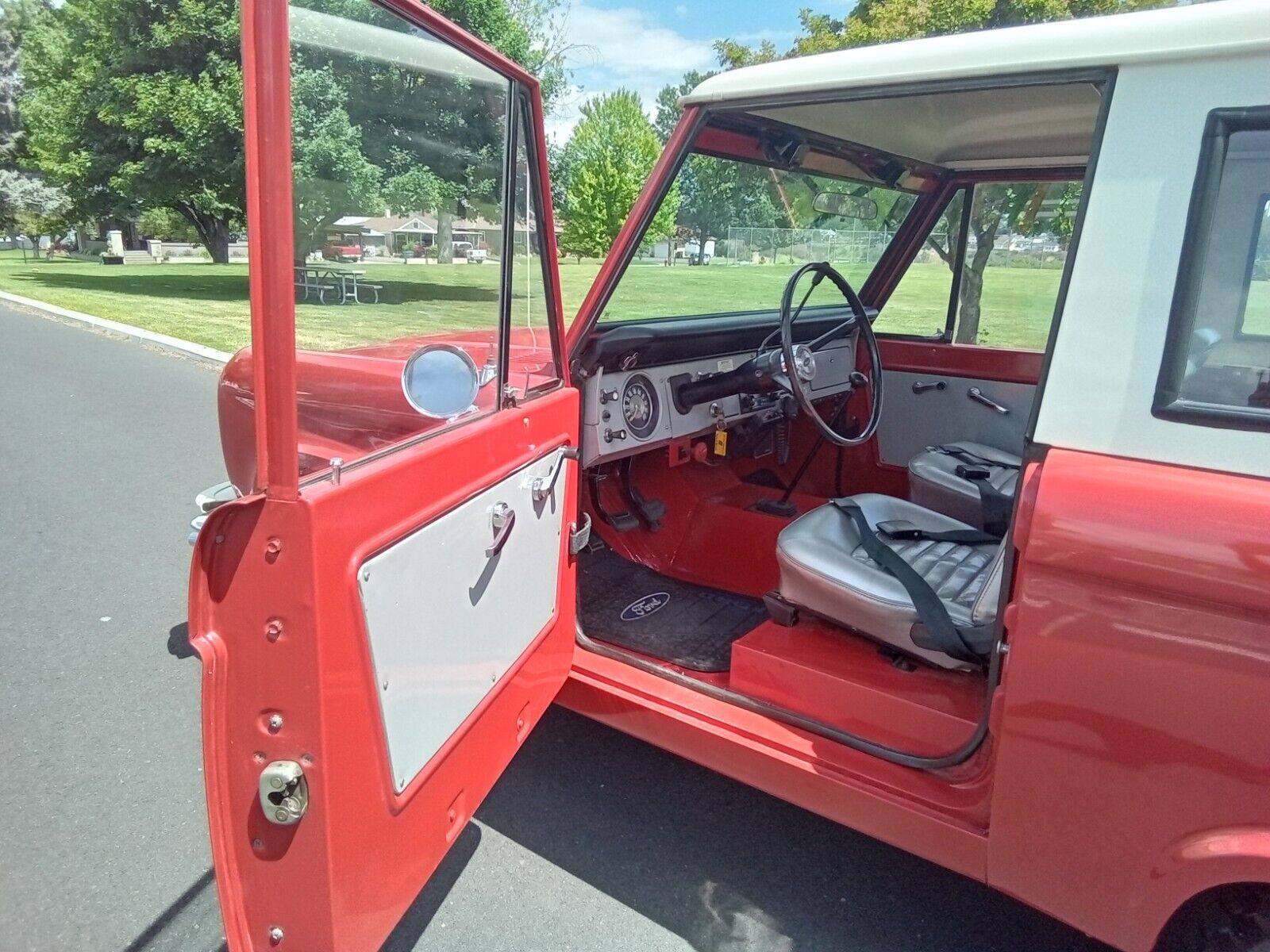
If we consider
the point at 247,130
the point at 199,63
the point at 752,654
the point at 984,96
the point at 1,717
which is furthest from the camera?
the point at 199,63

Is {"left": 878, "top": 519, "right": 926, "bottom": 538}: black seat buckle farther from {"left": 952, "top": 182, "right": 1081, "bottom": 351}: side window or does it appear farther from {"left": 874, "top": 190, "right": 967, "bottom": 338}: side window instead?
{"left": 874, "top": 190, "right": 967, "bottom": 338}: side window

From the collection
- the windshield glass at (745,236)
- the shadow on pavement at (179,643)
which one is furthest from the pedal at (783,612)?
the shadow on pavement at (179,643)

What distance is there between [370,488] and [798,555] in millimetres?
1324

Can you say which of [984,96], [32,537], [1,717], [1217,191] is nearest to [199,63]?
[32,537]

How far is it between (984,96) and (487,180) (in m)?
1.54

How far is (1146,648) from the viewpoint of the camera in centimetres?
143

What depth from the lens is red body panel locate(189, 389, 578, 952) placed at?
4.41 feet

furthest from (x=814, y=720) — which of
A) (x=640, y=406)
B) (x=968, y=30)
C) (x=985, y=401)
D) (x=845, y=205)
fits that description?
(x=968, y=30)

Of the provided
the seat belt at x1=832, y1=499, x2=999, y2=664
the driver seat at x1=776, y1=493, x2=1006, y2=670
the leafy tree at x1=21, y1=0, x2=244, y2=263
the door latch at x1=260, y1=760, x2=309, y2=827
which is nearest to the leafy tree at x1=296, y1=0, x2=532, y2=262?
the door latch at x1=260, y1=760, x2=309, y2=827

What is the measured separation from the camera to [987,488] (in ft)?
10.3

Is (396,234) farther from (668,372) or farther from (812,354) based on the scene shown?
(812,354)

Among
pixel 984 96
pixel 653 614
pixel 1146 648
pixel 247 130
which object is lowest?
pixel 653 614

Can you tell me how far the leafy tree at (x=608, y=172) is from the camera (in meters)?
2.73

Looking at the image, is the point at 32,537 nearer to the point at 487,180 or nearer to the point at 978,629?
the point at 487,180
